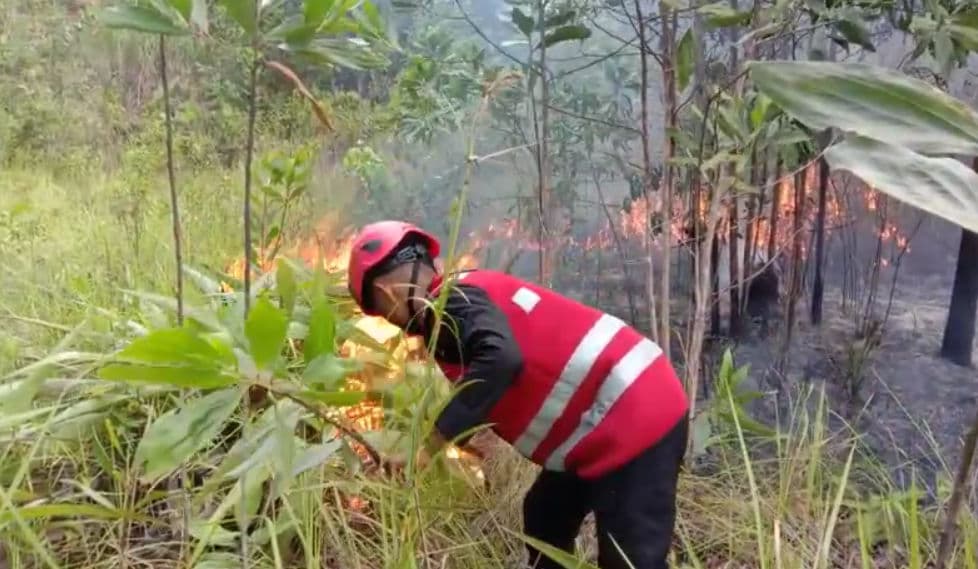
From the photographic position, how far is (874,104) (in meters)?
0.44

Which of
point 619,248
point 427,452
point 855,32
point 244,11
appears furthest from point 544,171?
point 244,11

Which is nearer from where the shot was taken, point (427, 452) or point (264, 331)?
point (264, 331)

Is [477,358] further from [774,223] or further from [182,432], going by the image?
[774,223]

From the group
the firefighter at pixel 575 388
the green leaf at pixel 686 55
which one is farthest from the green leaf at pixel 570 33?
the firefighter at pixel 575 388

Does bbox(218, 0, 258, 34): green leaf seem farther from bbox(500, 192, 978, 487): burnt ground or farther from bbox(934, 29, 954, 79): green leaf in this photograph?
bbox(500, 192, 978, 487): burnt ground

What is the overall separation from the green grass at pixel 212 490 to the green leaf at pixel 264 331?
0.82 feet

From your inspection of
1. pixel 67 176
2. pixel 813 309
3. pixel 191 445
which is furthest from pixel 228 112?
pixel 191 445

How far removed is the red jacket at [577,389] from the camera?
113 cm

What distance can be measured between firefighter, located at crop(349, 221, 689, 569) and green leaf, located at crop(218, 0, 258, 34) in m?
0.45

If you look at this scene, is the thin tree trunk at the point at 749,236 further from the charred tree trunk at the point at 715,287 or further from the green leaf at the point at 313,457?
the green leaf at the point at 313,457

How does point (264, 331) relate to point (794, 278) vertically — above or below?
above

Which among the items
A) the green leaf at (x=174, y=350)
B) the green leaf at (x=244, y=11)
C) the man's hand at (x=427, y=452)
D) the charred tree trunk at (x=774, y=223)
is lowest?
the man's hand at (x=427, y=452)

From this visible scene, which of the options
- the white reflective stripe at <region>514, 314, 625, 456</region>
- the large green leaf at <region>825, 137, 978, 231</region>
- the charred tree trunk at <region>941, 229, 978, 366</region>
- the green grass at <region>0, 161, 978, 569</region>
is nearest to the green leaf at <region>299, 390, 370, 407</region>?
the green grass at <region>0, 161, 978, 569</region>

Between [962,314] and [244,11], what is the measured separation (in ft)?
4.87
